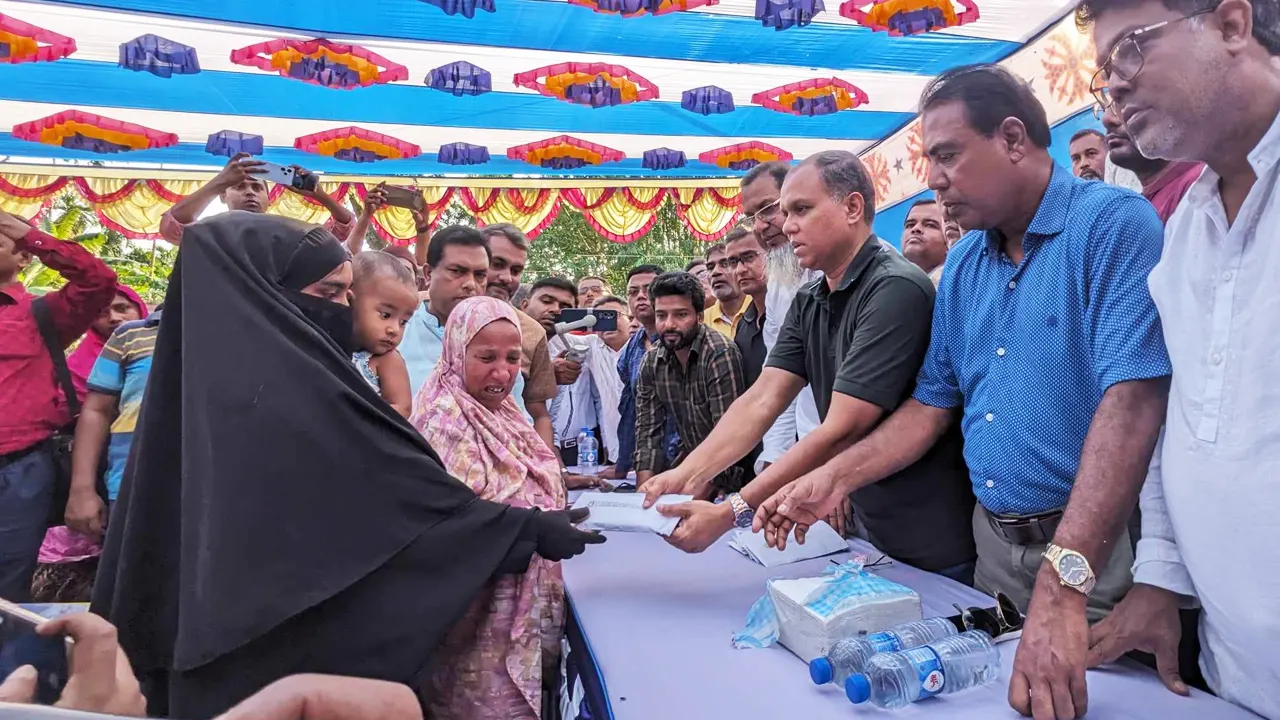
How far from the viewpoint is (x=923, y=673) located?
0.95 metres

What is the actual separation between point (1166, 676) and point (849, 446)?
661 mm

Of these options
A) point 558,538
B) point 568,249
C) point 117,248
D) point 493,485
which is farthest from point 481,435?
point 117,248

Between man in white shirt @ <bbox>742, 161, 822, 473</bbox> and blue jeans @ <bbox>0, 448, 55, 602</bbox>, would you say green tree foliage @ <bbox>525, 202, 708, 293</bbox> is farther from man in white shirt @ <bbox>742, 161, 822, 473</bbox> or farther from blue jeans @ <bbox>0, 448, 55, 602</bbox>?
blue jeans @ <bbox>0, 448, 55, 602</bbox>

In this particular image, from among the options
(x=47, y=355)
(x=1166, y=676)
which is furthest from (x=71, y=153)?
(x=1166, y=676)

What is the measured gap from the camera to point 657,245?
1036cm

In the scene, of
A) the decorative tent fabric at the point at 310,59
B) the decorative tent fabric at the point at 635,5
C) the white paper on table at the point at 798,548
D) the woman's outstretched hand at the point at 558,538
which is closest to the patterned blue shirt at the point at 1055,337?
the white paper on table at the point at 798,548

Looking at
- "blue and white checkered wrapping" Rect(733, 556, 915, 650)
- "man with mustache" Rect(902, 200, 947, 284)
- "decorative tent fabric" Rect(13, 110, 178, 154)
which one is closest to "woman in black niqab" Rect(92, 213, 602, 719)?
"blue and white checkered wrapping" Rect(733, 556, 915, 650)

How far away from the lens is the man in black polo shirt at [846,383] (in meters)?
1.48

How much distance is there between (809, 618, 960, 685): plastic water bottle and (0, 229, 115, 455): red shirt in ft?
8.03

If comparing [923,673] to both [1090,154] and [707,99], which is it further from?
[707,99]

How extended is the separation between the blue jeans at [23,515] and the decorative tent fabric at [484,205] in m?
6.04

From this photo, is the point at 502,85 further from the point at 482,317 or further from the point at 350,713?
the point at 350,713

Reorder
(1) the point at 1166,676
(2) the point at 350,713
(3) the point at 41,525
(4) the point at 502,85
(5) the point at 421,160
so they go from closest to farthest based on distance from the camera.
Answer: (2) the point at 350,713 < (1) the point at 1166,676 < (3) the point at 41,525 < (4) the point at 502,85 < (5) the point at 421,160

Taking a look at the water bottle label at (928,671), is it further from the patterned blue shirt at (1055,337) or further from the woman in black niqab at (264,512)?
the woman in black niqab at (264,512)
